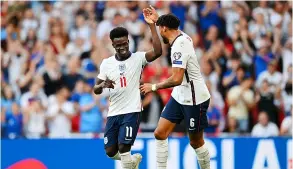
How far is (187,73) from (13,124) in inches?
295

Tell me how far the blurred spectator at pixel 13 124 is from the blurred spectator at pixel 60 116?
628 millimetres

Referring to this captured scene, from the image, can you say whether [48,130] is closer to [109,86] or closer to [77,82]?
[77,82]

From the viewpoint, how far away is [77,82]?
21.1 meters

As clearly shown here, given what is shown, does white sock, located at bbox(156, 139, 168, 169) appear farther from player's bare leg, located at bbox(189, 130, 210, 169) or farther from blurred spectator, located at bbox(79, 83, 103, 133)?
blurred spectator, located at bbox(79, 83, 103, 133)

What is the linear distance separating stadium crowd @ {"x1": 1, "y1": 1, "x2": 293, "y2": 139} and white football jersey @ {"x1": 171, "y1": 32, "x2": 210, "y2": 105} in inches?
230

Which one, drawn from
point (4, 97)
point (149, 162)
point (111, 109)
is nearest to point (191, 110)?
point (111, 109)

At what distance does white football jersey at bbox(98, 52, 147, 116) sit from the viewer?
14.4 metres

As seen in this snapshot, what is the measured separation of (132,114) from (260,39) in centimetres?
831

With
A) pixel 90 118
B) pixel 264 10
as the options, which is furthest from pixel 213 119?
pixel 264 10

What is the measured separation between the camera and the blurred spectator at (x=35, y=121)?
2044 centimetres

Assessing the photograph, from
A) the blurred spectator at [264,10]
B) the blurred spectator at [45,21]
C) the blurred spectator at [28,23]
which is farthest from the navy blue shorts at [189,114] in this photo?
the blurred spectator at [28,23]

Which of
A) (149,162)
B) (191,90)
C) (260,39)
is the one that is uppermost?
(260,39)

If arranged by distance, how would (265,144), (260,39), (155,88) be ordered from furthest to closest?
(260,39), (265,144), (155,88)

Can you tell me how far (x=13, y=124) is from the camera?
20547mm
